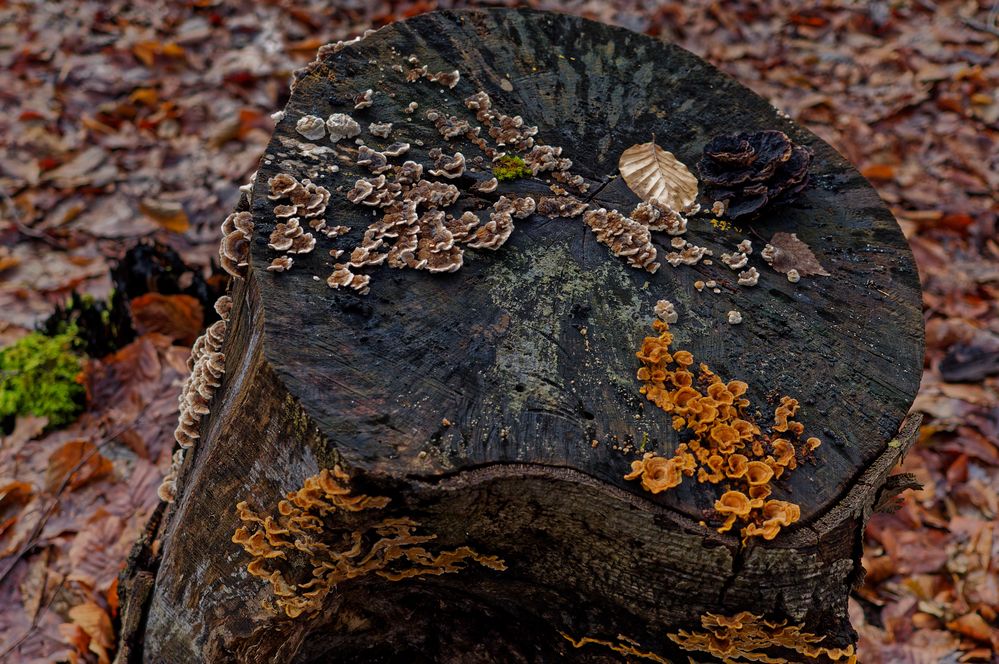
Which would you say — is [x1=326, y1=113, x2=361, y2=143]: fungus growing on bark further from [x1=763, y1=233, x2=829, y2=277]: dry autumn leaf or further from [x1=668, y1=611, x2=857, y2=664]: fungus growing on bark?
[x1=668, y1=611, x2=857, y2=664]: fungus growing on bark

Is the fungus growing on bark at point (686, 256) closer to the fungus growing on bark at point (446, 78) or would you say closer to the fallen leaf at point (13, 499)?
the fungus growing on bark at point (446, 78)

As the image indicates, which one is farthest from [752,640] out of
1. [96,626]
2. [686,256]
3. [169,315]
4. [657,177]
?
[169,315]

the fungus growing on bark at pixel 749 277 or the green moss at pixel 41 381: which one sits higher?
the fungus growing on bark at pixel 749 277

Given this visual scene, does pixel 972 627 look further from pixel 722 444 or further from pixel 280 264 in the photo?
pixel 280 264

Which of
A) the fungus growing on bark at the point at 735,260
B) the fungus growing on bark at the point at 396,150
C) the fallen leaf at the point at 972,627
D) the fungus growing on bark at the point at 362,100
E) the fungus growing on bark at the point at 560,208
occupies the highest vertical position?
the fungus growing on bark at the point at 362,100

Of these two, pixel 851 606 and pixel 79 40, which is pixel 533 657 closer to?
pixel 851 606

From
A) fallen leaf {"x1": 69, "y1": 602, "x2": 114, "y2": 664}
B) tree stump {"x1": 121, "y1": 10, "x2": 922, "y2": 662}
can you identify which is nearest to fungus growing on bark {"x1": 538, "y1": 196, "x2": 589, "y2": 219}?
tree stump {"x1": 121, "y1": 10, "x2": 922, "y2": 662}

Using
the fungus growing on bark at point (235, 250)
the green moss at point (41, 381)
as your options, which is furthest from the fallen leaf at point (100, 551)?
the fungus growing on bark at point (235, 250)
